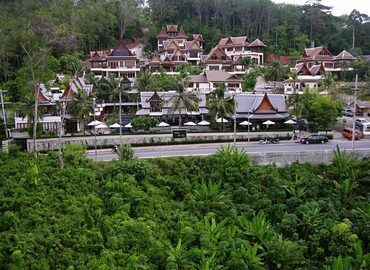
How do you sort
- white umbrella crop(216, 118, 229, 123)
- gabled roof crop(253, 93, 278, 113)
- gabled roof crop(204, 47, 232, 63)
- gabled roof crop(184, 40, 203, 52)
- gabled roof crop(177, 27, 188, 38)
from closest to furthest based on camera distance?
white umbrella crop(216, 118, 229, 123) < gabled roof crop(253, 93, 278, 113) < gabled roof crop(204, 47, 232, 63) < gabled roof crop(184, 40, 203, 52) < gabled roof crop(177, 27, 188, 38)

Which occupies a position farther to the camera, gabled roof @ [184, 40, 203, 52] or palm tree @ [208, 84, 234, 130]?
gabled roof @ [184, 40, 203, 52]

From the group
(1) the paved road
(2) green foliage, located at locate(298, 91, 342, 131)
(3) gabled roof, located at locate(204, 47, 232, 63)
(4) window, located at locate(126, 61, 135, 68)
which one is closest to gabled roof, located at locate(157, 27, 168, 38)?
(3) gabled roof, located at locate(204, 47, 232, 63)

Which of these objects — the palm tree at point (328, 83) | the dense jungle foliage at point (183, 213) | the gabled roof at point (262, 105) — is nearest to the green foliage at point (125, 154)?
the dense jungle foliage at point (183, 213)

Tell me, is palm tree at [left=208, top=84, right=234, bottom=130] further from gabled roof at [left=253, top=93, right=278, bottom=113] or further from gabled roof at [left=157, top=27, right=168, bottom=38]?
gabled roof at [left=157, top=27, right=168, bottom=38]

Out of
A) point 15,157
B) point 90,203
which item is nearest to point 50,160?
point 15,157

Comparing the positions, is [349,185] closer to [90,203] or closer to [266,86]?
[90,203]

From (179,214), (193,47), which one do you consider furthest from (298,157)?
(193,47)

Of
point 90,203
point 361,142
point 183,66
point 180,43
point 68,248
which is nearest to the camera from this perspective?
point 68,248
